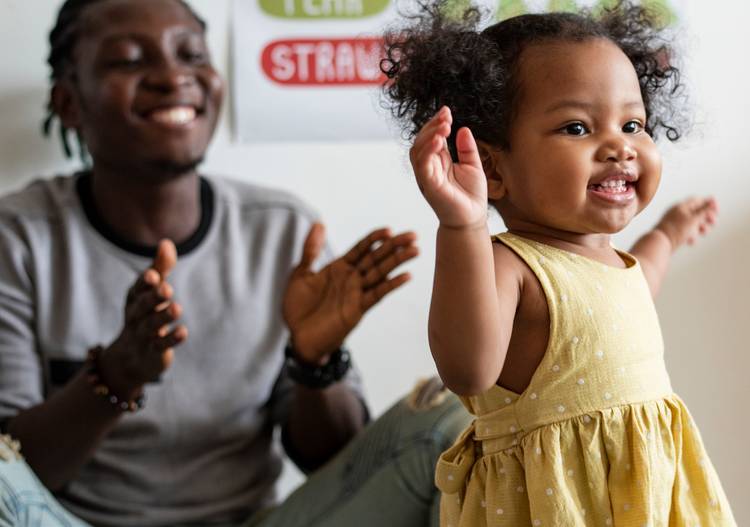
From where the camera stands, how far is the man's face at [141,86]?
1347 mm

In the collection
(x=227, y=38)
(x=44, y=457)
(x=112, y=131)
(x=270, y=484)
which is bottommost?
(x=270, y=484)

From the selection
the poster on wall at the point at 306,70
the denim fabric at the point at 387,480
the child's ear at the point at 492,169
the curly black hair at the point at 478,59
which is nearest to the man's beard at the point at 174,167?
the poster on wall at the point at 306,70

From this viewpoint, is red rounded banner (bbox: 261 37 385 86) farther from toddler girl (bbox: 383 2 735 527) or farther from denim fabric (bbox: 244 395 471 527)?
toddler girl (bbox: 383 2 735 527)

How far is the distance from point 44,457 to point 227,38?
2.32 feet

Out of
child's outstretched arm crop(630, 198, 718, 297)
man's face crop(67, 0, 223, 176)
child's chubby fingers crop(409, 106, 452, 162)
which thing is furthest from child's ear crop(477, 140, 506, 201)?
man's face crop(67, 0, 223, 176)

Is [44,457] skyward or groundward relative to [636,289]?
groundward

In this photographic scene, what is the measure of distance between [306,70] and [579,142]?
0.93 m

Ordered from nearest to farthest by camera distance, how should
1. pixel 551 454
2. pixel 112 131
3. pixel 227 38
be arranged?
pixel 551 454, pixel 112 131, pixel 227 38

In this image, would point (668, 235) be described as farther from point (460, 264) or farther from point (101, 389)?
point (101, 389)

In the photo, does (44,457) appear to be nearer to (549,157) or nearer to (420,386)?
(420,386)

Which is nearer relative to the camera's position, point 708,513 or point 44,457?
point 708,513

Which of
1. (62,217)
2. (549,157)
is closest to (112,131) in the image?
(62,217)

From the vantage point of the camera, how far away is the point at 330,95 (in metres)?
1.63

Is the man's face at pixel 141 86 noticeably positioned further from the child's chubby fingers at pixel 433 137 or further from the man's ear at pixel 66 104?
the child's chubby fingers at pixel 433 137
